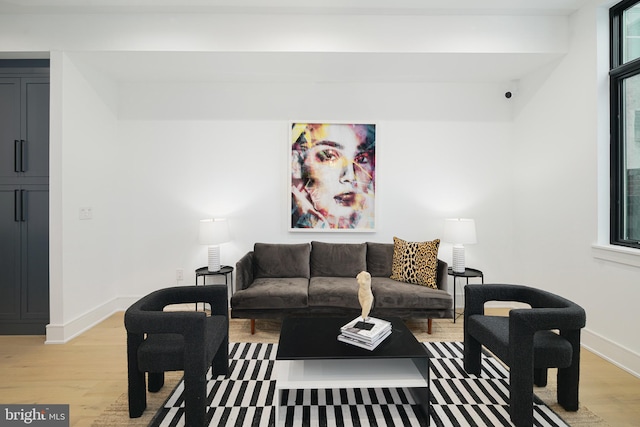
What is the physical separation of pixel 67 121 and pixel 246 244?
2.10 meters

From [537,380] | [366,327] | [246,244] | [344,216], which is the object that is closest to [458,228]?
[344,216]

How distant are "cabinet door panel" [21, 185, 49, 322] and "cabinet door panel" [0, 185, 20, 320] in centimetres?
6

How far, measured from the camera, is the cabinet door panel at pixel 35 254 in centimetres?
321

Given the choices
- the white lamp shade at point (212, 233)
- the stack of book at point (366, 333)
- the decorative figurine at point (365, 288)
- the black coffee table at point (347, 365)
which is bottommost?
the black coffee table at point (347, 365)

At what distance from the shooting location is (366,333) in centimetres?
205

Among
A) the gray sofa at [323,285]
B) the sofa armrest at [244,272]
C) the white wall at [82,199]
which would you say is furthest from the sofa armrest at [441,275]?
the white wall at [82,199]

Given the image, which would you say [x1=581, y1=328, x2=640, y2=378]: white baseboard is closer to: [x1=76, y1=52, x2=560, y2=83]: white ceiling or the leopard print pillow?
the leopard print pillow

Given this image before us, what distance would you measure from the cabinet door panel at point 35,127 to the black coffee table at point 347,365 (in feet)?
9.38

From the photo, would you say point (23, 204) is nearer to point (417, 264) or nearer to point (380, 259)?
point (380, 259)

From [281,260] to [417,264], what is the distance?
4.71ft

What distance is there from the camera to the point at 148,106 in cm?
399

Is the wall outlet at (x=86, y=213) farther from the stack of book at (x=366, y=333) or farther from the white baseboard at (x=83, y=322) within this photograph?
the stack of book at (x=366, y=333)

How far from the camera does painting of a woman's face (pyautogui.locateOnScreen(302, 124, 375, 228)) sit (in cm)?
398

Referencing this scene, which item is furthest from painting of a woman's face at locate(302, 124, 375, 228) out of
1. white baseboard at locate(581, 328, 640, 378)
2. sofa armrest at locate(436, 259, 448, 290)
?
white baseboard at locate(581, 328, 640, 378)
